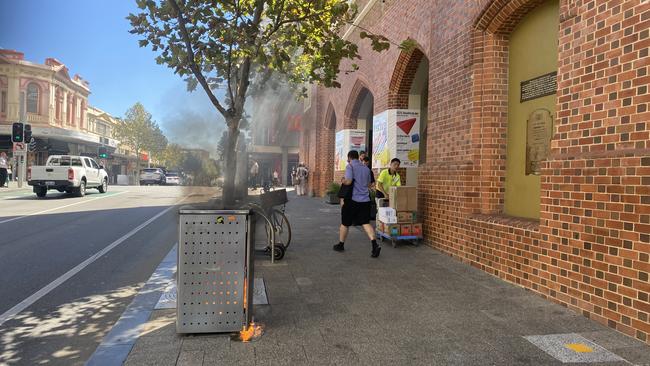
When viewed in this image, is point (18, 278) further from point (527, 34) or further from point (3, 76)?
point (3, 76)

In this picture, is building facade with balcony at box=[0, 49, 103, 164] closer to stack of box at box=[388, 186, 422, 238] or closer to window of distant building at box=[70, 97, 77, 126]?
window of distant building at box=[70, 97, 77, 126]

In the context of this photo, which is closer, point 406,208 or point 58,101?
point 406,208

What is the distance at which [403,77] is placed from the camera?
1037cm

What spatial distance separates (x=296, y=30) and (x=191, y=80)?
1.69 meters

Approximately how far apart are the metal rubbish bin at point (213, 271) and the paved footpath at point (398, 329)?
16cm

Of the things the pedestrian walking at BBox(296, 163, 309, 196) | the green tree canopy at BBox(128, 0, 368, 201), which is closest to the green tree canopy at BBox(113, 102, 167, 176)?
the pedestrian walking at BBox(296, 163, 309, 196)

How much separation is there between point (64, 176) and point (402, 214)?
54.7 ft

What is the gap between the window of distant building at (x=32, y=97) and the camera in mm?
41188

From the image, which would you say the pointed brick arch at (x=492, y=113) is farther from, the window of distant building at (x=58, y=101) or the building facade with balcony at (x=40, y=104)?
the window of distant building at (x=58, y=101)

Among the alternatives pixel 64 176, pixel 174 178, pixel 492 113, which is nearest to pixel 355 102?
pixel 492 113

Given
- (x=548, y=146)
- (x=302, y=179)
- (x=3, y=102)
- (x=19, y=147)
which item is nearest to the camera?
(x=548, y=146)

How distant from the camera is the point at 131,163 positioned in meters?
68.6

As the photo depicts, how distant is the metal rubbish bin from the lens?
11.7ft

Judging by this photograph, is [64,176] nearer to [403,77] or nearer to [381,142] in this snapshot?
[381,142]
